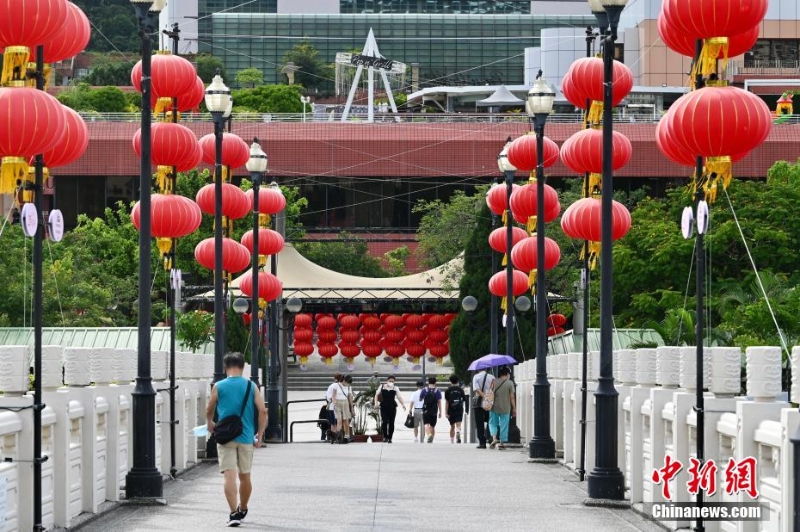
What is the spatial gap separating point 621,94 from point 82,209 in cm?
7241

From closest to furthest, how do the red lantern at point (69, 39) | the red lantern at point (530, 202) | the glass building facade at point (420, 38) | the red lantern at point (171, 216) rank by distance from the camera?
1. the red lantern at point (69, 39)
2. the red lantern at point (171, 216)
3. the red lantern at point (530, 202)
4. the glass building facade at point (420, 38)

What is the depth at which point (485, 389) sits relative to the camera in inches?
1255

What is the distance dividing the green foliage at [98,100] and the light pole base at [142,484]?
95940mm

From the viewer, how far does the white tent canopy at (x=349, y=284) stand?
58000mm

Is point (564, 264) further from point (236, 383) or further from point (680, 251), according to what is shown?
point (236, 383)

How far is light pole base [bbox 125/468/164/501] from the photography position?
60.3ft

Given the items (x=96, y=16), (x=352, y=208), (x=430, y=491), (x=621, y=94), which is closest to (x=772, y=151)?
(x=352, y=208)

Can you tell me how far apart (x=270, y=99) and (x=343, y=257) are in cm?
4504

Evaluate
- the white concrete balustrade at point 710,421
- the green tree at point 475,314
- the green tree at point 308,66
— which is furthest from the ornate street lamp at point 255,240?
the green tree at point 308,66

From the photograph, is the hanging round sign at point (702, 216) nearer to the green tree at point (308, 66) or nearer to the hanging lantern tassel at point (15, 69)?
the hanging lantern tassel at point (15, 69)

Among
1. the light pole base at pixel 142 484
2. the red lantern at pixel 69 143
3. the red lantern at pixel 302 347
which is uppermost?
the red lantern at pixel 69 143

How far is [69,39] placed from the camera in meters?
18.4

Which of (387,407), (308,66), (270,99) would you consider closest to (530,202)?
(387,407)

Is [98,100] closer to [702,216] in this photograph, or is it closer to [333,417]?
[333,417]
